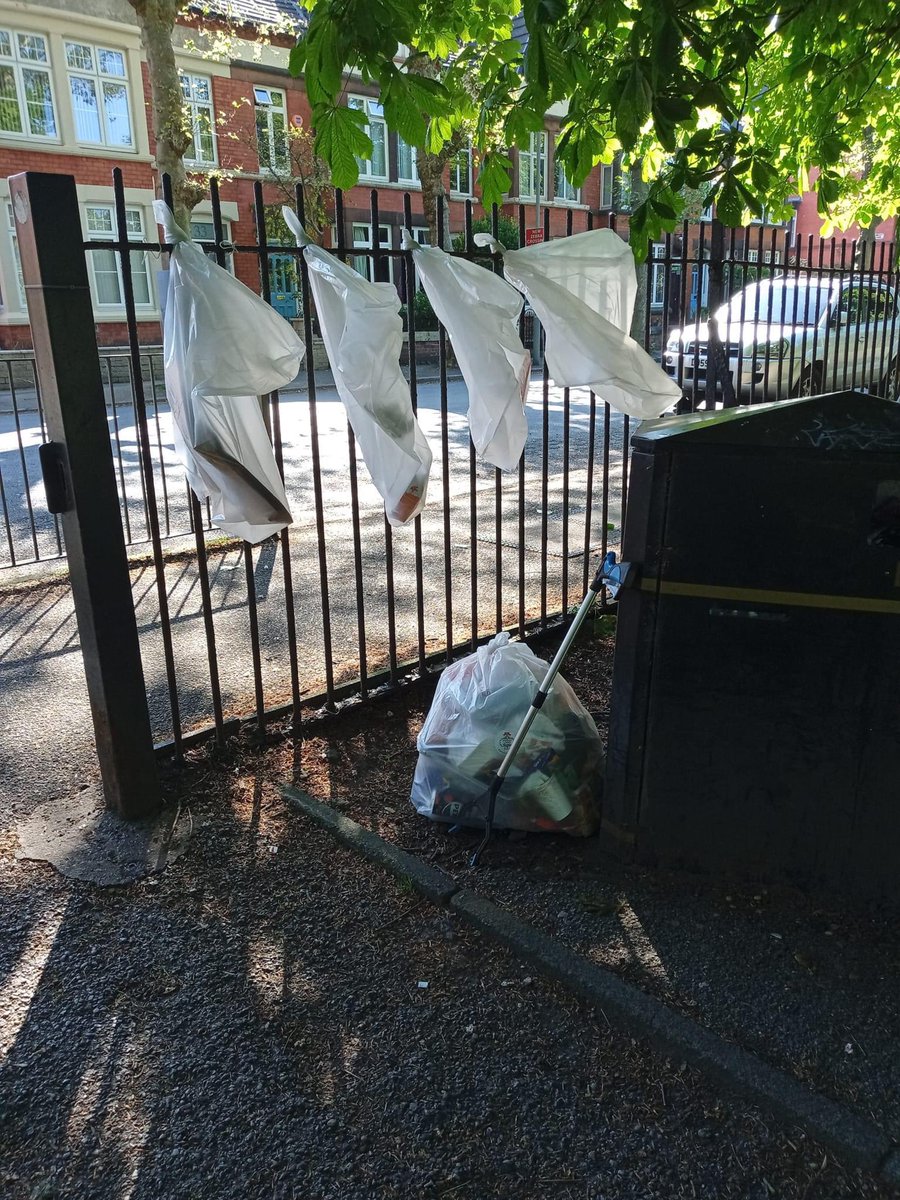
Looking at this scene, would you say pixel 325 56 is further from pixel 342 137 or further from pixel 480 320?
pixel 480 320

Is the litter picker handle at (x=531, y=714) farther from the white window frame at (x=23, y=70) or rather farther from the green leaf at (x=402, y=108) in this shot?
the white window frame at (x=23, y=70)

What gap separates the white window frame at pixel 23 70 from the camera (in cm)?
2084

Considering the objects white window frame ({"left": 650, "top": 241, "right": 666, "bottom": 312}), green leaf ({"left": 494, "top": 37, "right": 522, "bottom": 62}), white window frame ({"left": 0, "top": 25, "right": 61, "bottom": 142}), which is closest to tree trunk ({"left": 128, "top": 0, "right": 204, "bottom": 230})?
white window frame ({"left": 650, "top": 241, "right": 666, "bottom": 312})

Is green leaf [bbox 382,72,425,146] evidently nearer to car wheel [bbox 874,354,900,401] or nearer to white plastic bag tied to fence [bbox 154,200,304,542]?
white plastic bag tied to fence [bbox 154,200,304,542]

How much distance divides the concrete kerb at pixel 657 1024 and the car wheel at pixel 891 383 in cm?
821

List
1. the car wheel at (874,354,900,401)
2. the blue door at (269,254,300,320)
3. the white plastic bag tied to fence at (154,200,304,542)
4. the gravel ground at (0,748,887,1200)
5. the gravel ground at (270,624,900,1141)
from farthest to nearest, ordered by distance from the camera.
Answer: the blue door at (269,254,300,320) → the car wheel at (874,354,900,401) → the white plastic bag tied to fence at (154,200,304,542) → the gravel ground at (270,624,900,1141) → the gravel ground at (0,748,887,1200)

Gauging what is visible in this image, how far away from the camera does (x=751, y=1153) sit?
2.09 metres

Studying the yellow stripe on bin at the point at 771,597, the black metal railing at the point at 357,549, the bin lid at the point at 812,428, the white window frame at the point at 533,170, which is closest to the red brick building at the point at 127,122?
the white window frame at the point at 533,170

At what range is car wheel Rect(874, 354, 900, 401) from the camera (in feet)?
31.0

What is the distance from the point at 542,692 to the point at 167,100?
8988 millimetres

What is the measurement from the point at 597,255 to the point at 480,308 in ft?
2.56

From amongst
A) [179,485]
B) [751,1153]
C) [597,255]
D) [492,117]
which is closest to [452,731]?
[751,1153]

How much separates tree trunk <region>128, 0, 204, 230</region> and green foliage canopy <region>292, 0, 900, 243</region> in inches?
228

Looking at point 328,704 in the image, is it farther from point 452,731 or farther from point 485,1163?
point 485,1163
